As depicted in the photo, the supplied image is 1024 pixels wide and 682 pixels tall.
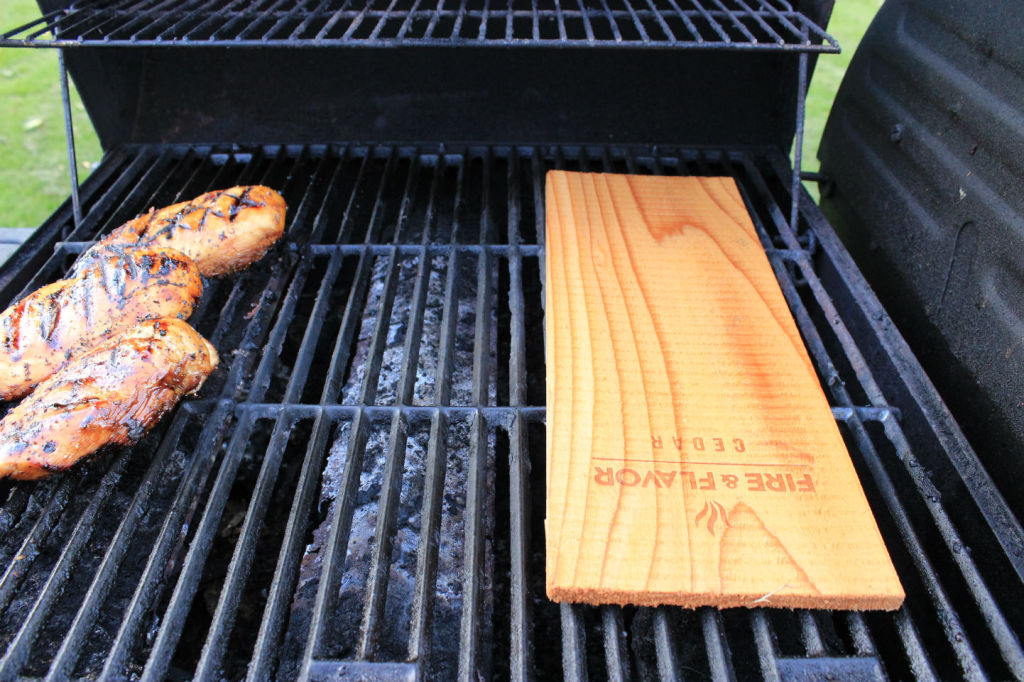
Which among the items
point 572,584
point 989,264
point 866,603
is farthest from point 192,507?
point 989,264

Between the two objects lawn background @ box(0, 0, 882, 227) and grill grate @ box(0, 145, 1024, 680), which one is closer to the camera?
grill grate @ box(0, 145, 1024, 680)

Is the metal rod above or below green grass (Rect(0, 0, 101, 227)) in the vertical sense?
above

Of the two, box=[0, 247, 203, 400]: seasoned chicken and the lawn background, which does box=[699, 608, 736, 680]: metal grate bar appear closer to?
box=[0, 247, 203, 400]: seasoned chicken

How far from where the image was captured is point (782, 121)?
88.7 inches

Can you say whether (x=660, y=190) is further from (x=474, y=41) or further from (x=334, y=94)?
(x=334, y=94)

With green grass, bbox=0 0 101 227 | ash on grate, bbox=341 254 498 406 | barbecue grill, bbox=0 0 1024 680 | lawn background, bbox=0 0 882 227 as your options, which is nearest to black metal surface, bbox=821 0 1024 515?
barbecue grill, bbox=0 0 1024 680

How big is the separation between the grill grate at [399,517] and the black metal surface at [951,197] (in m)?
0.15

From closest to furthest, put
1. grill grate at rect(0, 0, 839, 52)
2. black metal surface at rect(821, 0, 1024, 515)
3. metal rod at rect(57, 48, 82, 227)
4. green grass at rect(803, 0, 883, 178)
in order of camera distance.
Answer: black metal surface at rect(821, 0, 1024, 515) < grill grate at rect(0, 0, 839, 52) < metal rod at rect(57, 48, 82, 227) < green grass at rect(803, 0, 883, 178)

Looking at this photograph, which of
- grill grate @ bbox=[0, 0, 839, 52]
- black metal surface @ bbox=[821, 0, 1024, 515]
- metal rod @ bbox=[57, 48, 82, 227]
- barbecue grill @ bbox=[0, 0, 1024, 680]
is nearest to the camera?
barbecue grill @ bbox=[0, 0, 1024, 680]

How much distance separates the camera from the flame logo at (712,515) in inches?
42.6

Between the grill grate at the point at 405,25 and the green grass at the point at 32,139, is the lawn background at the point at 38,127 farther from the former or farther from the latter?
the grill grate at the point at 405,25

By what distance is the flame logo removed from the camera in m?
1.08

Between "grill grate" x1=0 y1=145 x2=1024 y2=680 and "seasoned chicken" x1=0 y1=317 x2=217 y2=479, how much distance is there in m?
0.09

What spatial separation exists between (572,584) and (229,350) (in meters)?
1.02
